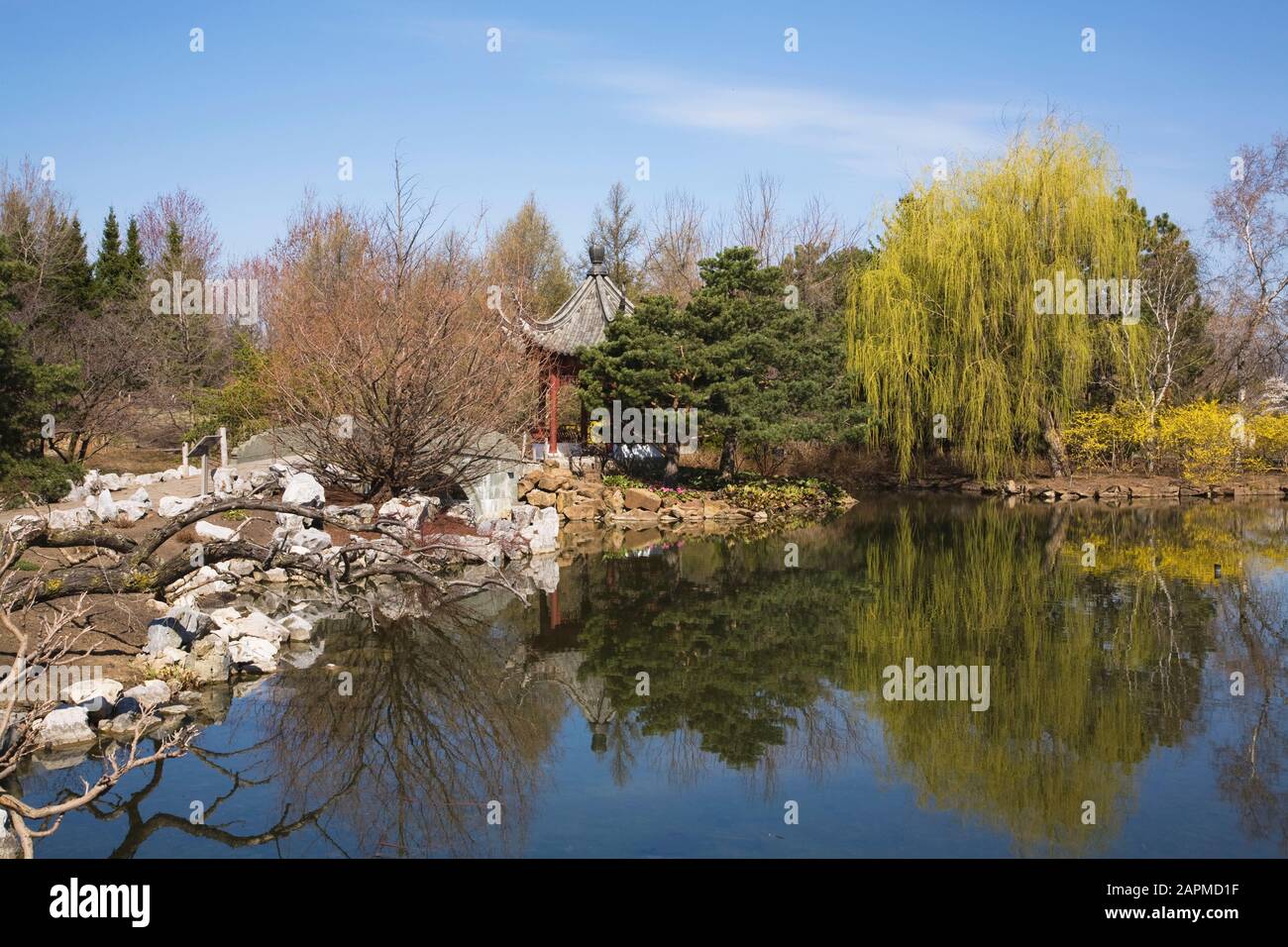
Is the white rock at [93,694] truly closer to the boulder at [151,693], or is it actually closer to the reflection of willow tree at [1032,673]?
the boulder at [151,693]

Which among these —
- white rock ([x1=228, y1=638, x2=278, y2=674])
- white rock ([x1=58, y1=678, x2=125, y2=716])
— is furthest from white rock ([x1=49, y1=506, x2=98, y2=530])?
white rock ([x1=58, y1=678, x2=125, y2=716])

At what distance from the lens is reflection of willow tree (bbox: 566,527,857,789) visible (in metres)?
7.43

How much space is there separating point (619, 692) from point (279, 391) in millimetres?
9668

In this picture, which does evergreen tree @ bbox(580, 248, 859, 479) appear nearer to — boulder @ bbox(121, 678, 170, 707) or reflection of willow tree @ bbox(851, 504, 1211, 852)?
reflection of willow tree @ bbox(851, 504, 1211, 852)

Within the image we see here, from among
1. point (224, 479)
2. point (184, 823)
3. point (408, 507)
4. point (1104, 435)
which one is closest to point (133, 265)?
point (224, 479)

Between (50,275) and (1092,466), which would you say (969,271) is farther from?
(50,275)

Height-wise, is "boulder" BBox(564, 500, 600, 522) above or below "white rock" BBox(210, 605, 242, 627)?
above

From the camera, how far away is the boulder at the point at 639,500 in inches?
779

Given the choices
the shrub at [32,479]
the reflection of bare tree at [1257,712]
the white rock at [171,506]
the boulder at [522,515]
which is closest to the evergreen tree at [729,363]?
the boulder at [522,515]

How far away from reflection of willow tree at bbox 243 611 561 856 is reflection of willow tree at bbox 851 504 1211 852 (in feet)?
8.11

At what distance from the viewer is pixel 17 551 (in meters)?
6.77

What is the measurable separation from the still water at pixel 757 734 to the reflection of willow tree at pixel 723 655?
0.04 metres
